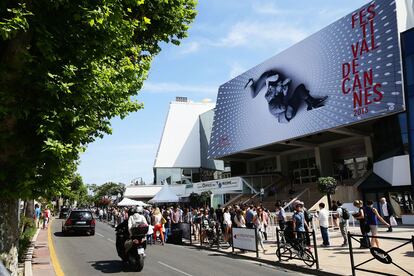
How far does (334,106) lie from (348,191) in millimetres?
7197

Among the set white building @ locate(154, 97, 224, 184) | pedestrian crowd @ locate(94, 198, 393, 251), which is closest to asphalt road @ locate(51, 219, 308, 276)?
pedestrian crowd @ locate(94, 198, 393, 251)

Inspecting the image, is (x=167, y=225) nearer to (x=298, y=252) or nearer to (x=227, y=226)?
(x=227, y=226)

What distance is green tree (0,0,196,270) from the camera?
6598 millimetres

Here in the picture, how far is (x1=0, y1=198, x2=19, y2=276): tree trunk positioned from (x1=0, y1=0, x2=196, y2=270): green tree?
2 centimetres

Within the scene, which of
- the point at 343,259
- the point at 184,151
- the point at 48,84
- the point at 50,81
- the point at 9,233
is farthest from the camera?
the point at 184,151

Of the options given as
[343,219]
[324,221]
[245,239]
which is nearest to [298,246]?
[245,239]

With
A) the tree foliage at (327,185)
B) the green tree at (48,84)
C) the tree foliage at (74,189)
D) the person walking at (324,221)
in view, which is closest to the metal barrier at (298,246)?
the person walking at (324,221)

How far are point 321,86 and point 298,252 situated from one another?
2540 cm

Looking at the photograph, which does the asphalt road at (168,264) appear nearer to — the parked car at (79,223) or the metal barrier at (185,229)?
the metal barrier at (185,229)

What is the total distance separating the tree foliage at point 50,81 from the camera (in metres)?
6.59

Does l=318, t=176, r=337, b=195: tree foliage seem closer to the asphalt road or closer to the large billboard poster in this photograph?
the large billboard poster

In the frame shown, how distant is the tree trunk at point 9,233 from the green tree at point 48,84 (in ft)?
0.06

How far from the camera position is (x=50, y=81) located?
685 centimetres

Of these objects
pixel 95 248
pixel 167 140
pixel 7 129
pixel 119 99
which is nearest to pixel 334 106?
pixel 95 248
